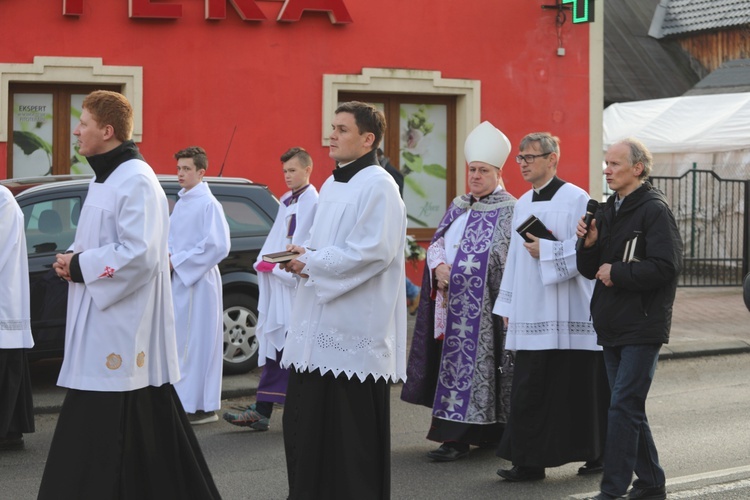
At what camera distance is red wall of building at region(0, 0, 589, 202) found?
1434 centimetres

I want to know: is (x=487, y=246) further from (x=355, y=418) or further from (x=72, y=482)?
(x=72, y=482)

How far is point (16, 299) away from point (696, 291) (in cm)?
1319

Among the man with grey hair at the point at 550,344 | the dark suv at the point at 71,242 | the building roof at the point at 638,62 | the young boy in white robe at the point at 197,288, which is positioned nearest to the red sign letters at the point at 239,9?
the dark suv at the point at 71,242

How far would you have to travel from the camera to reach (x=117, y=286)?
Answer: 5.48m

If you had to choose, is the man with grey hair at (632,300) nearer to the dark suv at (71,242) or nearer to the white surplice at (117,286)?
the white surplice at (117,286)

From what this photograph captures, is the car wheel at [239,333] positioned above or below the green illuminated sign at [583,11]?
below

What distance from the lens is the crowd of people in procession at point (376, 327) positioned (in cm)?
552

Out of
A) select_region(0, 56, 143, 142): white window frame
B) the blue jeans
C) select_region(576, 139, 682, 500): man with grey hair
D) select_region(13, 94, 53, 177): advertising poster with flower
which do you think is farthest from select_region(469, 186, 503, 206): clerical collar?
select_region(13, 94, 53, 177): advertising poster with flower

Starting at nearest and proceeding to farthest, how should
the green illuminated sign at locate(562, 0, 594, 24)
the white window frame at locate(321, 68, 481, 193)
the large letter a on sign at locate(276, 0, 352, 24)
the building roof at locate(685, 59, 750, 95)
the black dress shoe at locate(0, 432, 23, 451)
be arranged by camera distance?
the black dress shoe at locate(0, 432, 23, 451), the large letter a on sign at locate(276, 0, 352, 24), the white window frame at locate(321, 68, 481, 193), the green illuminated sign at locate(562, 0, 594, 24), the building roof at locate(685, 59, 750, 95)

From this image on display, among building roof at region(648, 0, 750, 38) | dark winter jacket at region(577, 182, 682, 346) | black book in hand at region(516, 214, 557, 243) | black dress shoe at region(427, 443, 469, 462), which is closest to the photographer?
dark winter jacket at region(577, 182, 682, 346)

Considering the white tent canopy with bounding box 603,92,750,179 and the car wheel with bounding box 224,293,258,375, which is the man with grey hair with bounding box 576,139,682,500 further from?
the white tent canopy with bounding box 603,92,750,179

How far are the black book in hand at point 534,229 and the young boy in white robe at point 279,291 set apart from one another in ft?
6.18

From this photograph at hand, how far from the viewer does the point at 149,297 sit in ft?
18.4

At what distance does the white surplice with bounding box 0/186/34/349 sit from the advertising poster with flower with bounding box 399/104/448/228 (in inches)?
341
